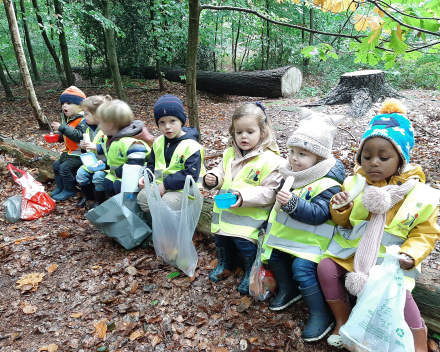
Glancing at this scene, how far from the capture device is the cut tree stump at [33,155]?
4896 millimetres

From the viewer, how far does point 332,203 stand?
1.95 meters

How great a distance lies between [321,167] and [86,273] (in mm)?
2383

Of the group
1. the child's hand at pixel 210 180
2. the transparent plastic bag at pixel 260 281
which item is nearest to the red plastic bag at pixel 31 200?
the child's hand at pixel 210 180

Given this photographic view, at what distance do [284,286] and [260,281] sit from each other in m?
0.20

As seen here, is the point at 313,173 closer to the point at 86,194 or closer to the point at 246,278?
the point at 246,278

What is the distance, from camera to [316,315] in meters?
2.02

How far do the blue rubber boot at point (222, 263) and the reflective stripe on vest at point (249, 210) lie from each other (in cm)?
28

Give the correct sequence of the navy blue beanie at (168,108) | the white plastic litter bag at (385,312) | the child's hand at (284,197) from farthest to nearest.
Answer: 1. the navy blue beanie at (168,108)
2. the child's hand at (284,197)
3. the white plastic litter bag at (385,312)

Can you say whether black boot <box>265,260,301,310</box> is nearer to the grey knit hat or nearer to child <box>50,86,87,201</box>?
the grey knit hat

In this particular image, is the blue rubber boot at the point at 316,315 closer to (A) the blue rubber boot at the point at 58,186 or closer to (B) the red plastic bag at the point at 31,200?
(B) the red plastic bag at the point at 31,200

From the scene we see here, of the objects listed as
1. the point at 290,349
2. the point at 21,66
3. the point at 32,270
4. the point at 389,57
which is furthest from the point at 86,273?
the point at 21,66

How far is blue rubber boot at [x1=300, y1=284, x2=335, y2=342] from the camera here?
6.48ft

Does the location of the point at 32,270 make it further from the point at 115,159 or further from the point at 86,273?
the point at 115,159

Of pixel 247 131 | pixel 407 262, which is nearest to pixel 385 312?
pixel 407 262
